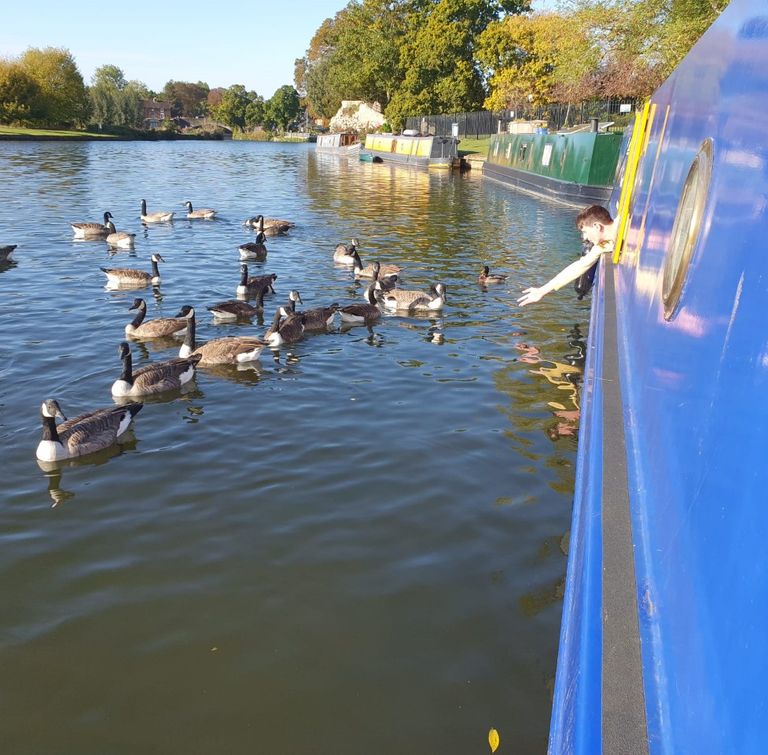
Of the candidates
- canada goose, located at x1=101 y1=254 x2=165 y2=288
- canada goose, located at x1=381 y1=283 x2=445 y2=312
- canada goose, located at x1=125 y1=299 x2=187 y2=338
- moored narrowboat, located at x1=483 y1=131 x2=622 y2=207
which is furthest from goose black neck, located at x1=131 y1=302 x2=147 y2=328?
moored narrowboat, located at x1=483 y1=131 x2=622 y2=207

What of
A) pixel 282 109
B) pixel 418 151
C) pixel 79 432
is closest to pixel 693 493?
pixel 79 432

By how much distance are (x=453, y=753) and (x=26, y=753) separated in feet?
7.47

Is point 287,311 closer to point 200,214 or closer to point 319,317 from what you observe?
point 319,317

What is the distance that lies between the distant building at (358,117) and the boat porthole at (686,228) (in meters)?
94.3

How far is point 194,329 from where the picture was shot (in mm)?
11062

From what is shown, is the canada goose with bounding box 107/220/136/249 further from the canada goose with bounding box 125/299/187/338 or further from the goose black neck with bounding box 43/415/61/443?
the goose black neck with bounding box 43/415/61/443

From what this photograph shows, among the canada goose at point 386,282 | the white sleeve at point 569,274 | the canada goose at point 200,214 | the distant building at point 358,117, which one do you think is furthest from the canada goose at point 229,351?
the distant building at point 358,117

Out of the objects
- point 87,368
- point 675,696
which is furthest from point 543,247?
point 675,696

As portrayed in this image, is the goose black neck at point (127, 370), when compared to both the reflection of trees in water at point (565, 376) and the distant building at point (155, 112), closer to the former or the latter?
the reflection of trees in water at point (565, 376)

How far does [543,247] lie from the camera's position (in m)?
19.6

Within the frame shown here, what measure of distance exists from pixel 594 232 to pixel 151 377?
575 centimetres

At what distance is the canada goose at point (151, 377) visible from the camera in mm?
8844

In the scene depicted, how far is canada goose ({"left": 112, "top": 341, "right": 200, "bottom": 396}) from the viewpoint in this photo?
8844 mm

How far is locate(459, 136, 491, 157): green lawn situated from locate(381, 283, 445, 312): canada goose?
4057 cm
